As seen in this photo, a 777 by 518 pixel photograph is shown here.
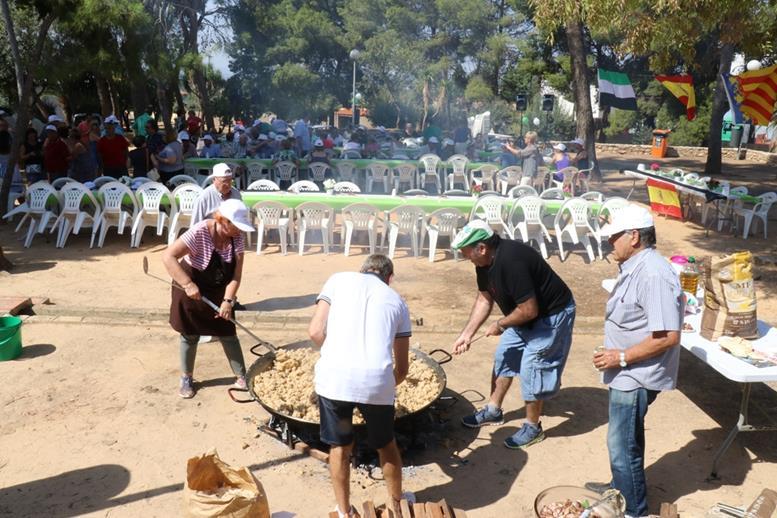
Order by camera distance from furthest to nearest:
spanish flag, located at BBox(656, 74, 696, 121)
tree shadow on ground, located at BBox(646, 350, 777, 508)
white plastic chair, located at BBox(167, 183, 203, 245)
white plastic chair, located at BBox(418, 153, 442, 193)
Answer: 1. spanish flag, located at BBox(656, 74, 696, 121)
2. white plastic chair, located at BBox(418, 153, 442, 193)
3. white plastic chair, located at BBox(167, 183, 203, 245)
4. tree shadow on ground, located at BBox(646, 350, 777, 508)

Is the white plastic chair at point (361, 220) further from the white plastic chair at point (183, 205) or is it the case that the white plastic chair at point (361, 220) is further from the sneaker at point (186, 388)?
the sneaker at point (186, 388)

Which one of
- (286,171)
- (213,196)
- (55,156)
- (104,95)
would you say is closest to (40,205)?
(55,156)

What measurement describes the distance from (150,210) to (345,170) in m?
5.33

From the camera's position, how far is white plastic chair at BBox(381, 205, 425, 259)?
918 centimetres

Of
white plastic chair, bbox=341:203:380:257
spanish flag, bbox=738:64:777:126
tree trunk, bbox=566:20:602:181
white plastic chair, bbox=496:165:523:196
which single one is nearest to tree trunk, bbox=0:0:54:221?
white plastic chair, bbox=341:203:380:257

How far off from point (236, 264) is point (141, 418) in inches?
50.9

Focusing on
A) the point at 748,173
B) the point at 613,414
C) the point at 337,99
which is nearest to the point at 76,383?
the point at 613,414

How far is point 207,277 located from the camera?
469 cm

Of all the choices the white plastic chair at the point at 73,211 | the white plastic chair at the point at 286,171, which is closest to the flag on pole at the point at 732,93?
the white plastic chair at the point at 286,171

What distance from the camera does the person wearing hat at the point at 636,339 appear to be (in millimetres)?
3088

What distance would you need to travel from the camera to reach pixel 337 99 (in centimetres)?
3147

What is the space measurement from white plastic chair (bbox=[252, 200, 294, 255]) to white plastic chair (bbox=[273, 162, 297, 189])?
4236 mm

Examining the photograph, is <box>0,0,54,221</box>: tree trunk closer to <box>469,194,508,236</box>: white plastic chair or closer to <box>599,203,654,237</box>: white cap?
<box>469,194,508,236</box>: white plastic chair

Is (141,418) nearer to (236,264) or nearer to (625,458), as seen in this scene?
(236,264)
